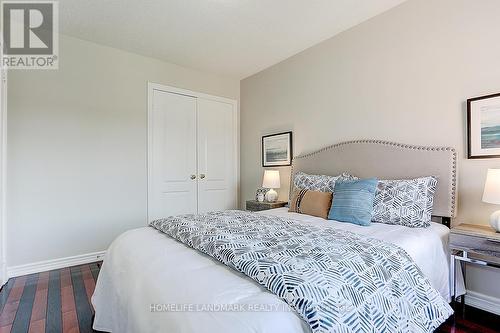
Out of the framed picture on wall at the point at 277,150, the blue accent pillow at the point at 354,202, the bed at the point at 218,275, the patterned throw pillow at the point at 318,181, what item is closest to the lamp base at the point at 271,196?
the framed picture on wall at the point at 277,150

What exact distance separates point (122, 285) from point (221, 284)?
0.66m

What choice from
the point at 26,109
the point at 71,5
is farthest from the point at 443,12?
the point at 26,109

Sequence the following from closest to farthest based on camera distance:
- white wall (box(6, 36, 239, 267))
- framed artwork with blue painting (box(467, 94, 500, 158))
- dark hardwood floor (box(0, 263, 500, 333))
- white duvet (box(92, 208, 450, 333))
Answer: white duvet (box(92, 208, 450, 333))
dark hardwood floor (box(0, 263, 500, 333))
framed artwork with blue painting (box(467, 94, 500, 158))
white wall (box(6, 36, 239, 267))

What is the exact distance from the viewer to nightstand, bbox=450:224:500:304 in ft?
5.53

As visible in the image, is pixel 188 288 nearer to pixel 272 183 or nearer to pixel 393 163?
pixel 393 163

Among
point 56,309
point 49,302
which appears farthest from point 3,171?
point 56,309

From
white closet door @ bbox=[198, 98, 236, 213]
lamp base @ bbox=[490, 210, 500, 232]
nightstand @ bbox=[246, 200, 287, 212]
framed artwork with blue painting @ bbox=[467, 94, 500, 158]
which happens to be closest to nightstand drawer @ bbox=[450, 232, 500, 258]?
lamp base @ bbox=[490, 210, 500, 232]

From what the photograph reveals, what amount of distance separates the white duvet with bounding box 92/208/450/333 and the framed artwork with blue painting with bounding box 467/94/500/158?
0.68 meters

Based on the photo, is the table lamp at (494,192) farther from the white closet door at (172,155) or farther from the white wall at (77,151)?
the white wall at (77,151)

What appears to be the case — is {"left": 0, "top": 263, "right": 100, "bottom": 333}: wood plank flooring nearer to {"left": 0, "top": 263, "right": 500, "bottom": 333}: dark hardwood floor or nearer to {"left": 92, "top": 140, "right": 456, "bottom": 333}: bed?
{"left": 0, "top": 263, "right": 500, "bottom": 333}: dark hardwood floor

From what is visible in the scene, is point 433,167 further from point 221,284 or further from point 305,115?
point 221,284

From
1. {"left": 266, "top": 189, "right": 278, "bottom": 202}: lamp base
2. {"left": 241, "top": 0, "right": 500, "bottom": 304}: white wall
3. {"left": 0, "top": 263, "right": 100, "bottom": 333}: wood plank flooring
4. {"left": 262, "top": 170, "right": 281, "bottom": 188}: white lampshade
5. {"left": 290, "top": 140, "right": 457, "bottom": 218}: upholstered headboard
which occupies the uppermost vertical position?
{"left": 241, "top": 0, "right": 500, "bottom": 304}: white wall

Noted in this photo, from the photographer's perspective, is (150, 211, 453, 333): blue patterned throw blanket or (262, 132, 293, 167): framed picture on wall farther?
(262, 132, 293, 167): framed picture on wall

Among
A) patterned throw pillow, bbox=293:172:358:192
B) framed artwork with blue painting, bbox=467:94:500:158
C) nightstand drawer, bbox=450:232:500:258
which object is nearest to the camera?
nightstand drawer, bbox=450:232:500:258
